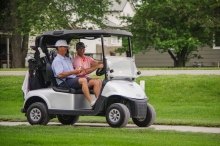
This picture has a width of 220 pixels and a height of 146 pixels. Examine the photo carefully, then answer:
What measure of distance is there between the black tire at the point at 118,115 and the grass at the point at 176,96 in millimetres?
4075

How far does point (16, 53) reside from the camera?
142ft

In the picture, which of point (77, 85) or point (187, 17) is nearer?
point (77, 85)

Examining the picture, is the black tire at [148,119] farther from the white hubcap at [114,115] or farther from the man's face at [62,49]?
the man's face at [62,49]

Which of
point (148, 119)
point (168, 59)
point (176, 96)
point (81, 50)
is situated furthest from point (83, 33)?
point (168, 59)

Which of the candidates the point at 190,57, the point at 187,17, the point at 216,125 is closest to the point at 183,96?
the point at 216,125

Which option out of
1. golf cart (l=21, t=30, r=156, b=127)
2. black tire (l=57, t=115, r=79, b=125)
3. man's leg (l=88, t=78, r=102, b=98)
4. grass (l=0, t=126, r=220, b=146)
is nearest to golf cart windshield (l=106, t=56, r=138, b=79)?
golf cart (l=21, t=30, r=156, b=127)

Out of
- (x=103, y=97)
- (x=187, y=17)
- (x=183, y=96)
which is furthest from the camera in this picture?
(x=187, y=17)

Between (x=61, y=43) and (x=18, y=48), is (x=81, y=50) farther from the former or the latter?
(x=18, y=48)

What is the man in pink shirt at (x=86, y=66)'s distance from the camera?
14556 mm

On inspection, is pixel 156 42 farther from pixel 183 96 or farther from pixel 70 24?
pixel 183 96

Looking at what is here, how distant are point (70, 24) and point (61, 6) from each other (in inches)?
43.6

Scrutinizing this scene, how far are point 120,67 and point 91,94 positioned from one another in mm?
851

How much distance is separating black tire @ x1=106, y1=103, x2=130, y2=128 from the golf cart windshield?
798 millimetres

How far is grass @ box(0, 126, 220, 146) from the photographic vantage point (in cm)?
1113
